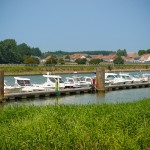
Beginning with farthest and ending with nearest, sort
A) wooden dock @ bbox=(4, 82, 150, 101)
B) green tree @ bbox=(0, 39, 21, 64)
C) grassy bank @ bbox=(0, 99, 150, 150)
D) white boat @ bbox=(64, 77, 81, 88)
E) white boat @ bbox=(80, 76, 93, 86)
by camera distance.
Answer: green tree @ bbox=(0, 39, 21, 64), white boat @ bbox=(80, 76, 93, 86), white boat @ bbox=(64, 77, 81, 88), wooden dock @ bbox=(4, 82, 150, 101), grassy bank @ bbox=(0, 99, 150, 150)

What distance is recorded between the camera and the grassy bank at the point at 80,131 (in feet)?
35.4

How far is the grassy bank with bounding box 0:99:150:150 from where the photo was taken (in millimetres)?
10805

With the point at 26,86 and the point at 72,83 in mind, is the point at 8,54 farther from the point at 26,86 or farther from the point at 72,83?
the point at 26,86

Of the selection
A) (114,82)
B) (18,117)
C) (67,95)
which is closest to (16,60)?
(114,82)

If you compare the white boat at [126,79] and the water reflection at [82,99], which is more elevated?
the white boat at [126,79]

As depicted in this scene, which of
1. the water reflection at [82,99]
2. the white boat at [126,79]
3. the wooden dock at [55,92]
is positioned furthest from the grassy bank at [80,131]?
the white boat at [126,79]

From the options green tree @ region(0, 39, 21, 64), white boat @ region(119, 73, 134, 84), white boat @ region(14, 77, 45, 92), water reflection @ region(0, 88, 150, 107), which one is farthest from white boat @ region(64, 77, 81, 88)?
green tree @ region(0, 39, 21, 64)

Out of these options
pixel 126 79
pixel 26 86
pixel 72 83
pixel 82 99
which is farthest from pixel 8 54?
pixel 82 99

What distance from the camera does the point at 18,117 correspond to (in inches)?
593

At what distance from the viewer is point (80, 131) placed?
38.3ft

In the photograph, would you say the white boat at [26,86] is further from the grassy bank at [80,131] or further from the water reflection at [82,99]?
the grassy bank at [80,131]

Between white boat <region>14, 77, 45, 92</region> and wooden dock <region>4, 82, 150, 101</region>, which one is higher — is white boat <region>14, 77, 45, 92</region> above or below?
above

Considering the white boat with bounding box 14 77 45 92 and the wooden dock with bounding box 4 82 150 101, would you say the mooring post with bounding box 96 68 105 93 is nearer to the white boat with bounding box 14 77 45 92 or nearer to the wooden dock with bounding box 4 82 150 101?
the wooden dock with bounding box 4 82 150 101

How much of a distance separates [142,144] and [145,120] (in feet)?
8.98
